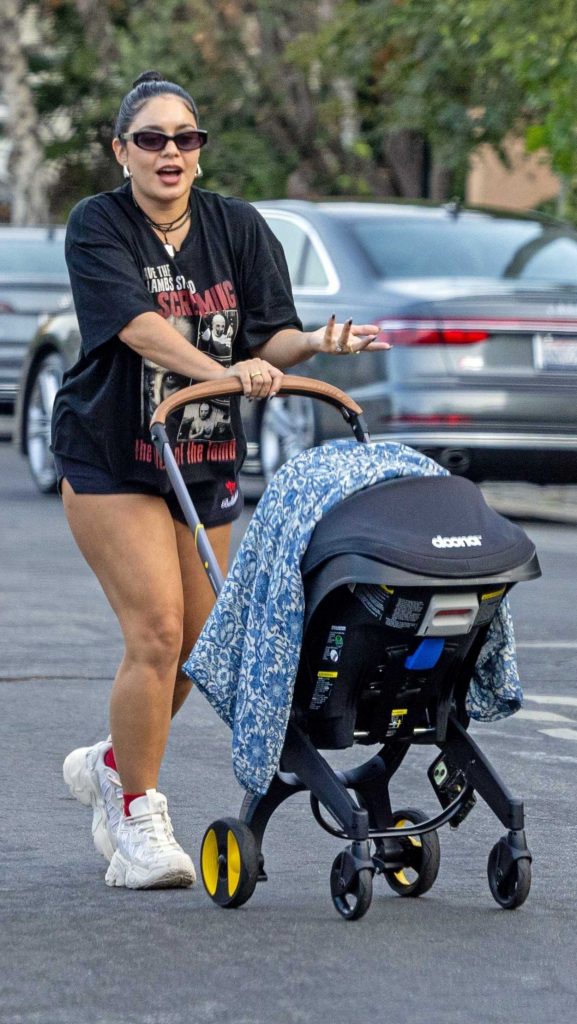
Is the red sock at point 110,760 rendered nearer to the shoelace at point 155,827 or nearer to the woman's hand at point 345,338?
the shoelace at point 155,827

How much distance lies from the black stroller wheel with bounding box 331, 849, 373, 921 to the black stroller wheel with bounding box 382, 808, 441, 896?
0.23m

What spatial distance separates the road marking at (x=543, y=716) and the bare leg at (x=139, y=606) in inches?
92.5

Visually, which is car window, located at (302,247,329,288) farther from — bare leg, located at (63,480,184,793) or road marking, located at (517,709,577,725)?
bare leg, located at (63,480,184,793)

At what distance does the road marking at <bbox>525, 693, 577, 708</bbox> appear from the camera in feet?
23.8

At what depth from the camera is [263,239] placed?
16.6 ft

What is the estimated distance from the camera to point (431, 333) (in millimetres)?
10859

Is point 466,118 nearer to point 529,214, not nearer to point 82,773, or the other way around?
point 529,214

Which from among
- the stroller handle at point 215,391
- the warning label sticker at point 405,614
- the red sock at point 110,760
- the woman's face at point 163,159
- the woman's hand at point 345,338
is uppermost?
the woman's face at point 163,159

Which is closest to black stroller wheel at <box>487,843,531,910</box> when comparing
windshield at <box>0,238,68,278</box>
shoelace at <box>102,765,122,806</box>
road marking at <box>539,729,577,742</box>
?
shoelace at <box>102,765,122,806</box>

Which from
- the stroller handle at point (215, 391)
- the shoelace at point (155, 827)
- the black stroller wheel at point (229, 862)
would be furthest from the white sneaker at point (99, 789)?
the stroller handle at point (215, 391)

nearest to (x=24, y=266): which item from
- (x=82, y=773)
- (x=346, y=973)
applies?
(x=82, y=773)

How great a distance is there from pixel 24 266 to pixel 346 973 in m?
14.4

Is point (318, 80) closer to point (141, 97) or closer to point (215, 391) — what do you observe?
point (141, 97)

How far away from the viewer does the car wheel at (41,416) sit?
13680 millimetres
